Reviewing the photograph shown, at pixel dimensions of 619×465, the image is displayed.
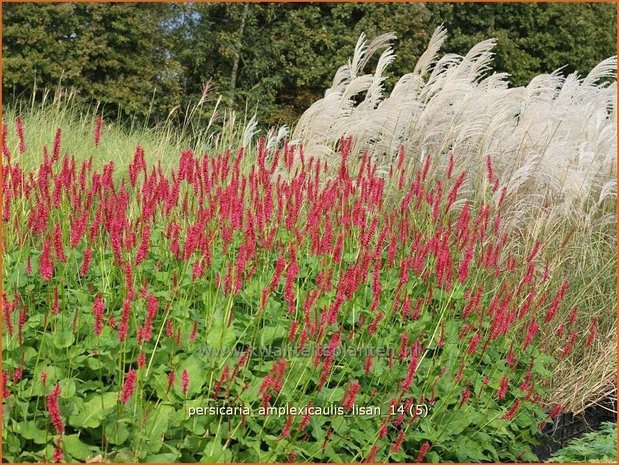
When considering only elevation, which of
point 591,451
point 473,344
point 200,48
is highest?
point 200,48

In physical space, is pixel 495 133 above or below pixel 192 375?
above

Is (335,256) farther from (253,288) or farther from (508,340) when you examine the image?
(508,340)

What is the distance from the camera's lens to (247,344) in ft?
10.9

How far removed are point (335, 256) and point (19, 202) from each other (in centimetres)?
221

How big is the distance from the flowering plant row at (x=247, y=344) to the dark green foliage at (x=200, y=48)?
21.9ft

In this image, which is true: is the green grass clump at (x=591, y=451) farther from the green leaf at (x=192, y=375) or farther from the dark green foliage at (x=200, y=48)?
the dark green foliage at (x=200, y=48)

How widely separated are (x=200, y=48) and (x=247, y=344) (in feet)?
30.2

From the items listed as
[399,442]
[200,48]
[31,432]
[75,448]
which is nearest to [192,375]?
[75,448]

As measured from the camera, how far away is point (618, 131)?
547cm

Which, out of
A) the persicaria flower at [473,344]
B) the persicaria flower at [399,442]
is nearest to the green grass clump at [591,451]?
the persicaria flower at [473,344]

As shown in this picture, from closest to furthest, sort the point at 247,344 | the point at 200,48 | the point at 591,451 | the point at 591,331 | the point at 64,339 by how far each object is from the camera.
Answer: the point at 64,339 < the point at 247,344 < the point at 591,451 < the point at 591,331 < the point at 200,48

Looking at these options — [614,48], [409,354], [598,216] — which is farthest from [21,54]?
[614,48]

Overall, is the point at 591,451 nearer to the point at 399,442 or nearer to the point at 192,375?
the point at 399,442

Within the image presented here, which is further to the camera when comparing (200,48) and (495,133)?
(200,48)
